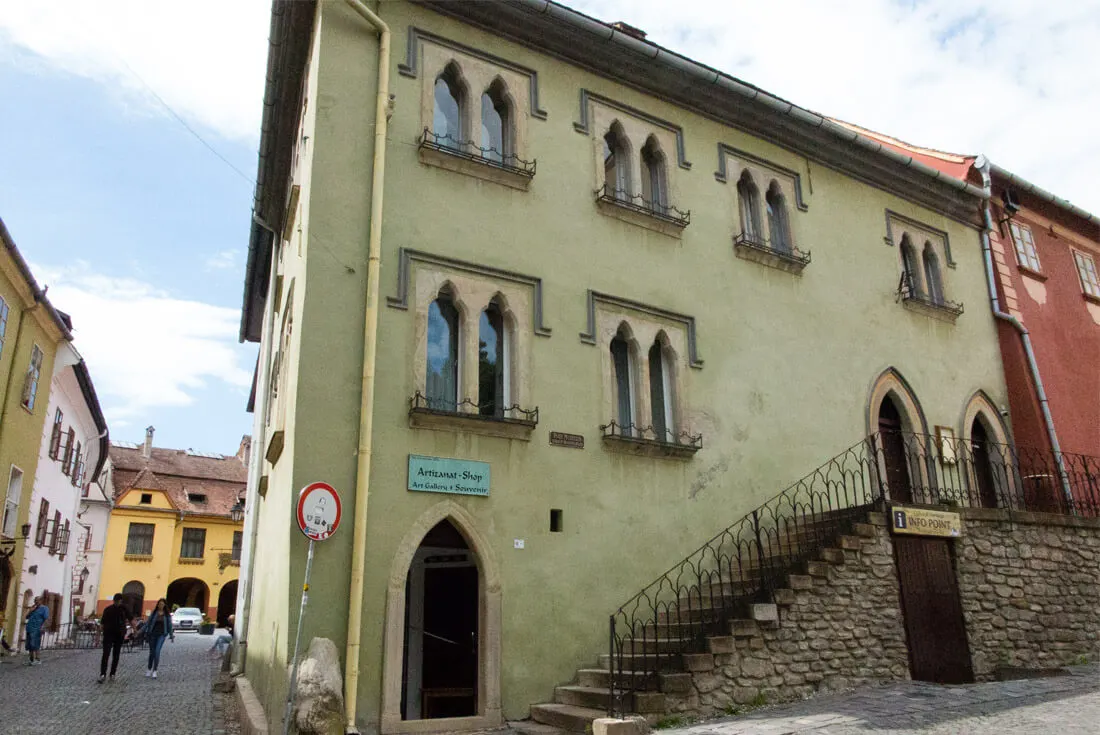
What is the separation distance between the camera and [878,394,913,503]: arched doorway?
13.6 meters

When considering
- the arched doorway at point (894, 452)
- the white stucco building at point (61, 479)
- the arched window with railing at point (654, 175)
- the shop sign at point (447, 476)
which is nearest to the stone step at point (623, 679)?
the shop sign at point (447, 476)

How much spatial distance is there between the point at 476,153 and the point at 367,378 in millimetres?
3458

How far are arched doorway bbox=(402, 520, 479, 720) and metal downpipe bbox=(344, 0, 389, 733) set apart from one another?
1736mm

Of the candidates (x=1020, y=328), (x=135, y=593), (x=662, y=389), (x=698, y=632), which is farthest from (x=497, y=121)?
(x=135, y=593)

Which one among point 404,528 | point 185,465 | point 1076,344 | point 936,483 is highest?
point 185,465

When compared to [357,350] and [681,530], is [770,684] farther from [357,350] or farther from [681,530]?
[357,350]

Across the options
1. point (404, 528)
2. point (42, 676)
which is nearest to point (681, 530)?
point (404, 528)

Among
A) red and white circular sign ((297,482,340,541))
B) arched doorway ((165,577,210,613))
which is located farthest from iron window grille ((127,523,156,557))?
red and white circular sign ((297,482,340,541))

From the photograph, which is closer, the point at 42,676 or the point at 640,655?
the point at 640,655

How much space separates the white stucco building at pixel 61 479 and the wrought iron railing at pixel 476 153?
18.0 metres

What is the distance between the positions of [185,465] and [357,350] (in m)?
49.2

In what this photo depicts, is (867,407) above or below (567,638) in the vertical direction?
above

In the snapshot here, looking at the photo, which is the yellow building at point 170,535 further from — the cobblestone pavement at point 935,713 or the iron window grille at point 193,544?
the cobblestone pavement at point 935,713

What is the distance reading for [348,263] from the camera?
9.20m
